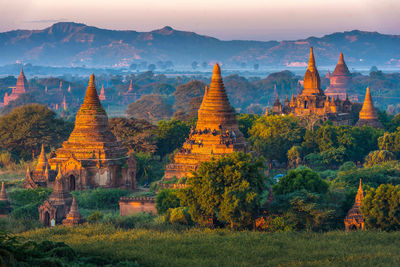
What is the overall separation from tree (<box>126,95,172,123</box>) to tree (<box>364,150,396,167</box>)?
65122 mm

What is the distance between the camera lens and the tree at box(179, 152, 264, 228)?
39.4 metres

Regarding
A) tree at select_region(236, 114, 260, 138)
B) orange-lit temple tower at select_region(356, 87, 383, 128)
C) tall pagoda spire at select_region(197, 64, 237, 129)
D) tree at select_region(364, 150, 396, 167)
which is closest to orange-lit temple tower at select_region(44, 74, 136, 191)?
tall pagoda spire at select_region(197, 64, 237, 129)

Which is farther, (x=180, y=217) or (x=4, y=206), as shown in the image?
(x=4, y=206)

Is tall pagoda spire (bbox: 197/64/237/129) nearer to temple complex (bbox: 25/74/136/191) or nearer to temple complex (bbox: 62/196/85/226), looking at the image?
temple complex (bbox: 25/74/136/191)

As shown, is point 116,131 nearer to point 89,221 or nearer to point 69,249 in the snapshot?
point 89,221

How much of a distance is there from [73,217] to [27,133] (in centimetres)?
2797

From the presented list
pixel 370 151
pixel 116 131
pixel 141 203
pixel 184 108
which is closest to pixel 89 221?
pixel 141 203

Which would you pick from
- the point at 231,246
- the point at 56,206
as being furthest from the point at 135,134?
the point at 231,246

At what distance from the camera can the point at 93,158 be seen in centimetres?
5303

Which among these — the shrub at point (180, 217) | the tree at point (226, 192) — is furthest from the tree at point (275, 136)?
the shrub at point (180, 217)

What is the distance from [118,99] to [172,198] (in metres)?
142

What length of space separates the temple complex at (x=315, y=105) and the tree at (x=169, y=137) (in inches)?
676

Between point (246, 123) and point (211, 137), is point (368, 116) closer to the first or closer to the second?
point (246, 123)

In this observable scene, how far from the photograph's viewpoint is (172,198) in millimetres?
44188
